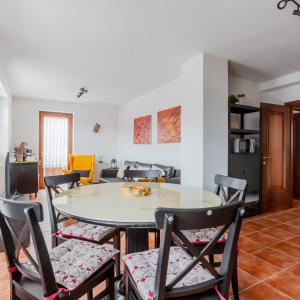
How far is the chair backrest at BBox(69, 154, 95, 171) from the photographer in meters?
5.89

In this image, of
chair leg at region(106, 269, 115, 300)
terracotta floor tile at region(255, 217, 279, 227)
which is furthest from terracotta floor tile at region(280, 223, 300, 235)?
chair leg at region(106, 269, 115, 300)

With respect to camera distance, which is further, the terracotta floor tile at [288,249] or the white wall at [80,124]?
the white wall at [80,124]

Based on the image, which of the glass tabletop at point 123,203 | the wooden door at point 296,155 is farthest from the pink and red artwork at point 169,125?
the wooden door at point 296,155

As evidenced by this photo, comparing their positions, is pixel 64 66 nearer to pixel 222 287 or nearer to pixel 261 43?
pixel 261 43

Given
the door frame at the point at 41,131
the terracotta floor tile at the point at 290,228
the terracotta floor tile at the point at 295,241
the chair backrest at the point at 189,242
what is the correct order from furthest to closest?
the door frame at the point at 41,131 < the terracotta floor tile at the point at 290,228 < the terracotta floor tile at the point at 295,241 < the chair backrest at the point at 189,242

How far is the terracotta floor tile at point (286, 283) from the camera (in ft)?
6.07

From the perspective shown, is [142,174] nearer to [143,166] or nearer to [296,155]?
[143,166]

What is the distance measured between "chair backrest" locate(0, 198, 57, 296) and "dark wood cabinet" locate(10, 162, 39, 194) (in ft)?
14.0

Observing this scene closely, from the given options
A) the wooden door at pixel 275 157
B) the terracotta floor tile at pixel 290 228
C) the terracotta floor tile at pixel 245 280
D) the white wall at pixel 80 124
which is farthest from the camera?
the white wall at pixel 80 124

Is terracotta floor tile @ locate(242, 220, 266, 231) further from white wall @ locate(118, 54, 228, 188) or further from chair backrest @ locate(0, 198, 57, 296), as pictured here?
chair backrest @ locate(0, 198, 57, 296)

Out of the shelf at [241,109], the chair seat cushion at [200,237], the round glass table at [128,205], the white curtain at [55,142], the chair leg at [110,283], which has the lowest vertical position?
the chair leg at [110,283]

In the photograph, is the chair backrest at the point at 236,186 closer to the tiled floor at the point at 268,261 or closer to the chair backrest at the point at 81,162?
the tiled floor at the point at 268,261

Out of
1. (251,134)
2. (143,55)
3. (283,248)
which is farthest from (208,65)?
(283,248)

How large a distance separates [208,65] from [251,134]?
166 centimetres
